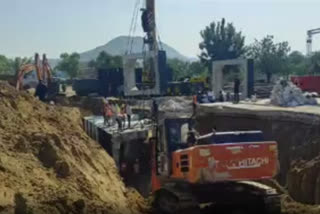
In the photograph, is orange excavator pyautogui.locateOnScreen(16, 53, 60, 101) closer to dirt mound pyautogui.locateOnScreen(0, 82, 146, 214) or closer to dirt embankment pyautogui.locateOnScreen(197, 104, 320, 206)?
dirt embankment pyautogui.locateOnScreen(197, 104, 320, 206)

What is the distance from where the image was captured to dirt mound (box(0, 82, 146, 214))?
33.1ft

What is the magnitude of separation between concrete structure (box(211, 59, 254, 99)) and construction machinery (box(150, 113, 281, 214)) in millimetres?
23308

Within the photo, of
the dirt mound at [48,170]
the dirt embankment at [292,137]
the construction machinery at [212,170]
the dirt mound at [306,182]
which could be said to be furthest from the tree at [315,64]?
the construction machinery at [212,170]

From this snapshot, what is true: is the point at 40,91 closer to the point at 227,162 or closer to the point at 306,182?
the point at 306,182

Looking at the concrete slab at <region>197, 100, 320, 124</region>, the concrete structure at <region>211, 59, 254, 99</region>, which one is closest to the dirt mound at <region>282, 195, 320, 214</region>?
the concrete slab at <region>197, 100, 320, 124</region>

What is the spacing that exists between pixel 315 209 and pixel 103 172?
626 centimetres

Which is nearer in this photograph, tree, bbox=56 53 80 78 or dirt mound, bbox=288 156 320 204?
dirt mound, bbox=288 156 320 204

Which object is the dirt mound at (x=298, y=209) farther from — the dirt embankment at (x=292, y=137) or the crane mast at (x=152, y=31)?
the crane mast at (x=152, y=31)

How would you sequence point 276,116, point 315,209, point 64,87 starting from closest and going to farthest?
point 315,209 → point 276,116 → point 64,87

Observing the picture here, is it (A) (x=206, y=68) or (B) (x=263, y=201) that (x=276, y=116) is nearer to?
(B) (x=263, y=201)

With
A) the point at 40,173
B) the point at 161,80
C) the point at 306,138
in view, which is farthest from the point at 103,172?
the point at 161,80

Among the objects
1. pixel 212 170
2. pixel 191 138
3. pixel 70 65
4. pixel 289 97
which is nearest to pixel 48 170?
pixel 191 138

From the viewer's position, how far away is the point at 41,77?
30922mm

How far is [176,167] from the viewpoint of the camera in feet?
37.6
